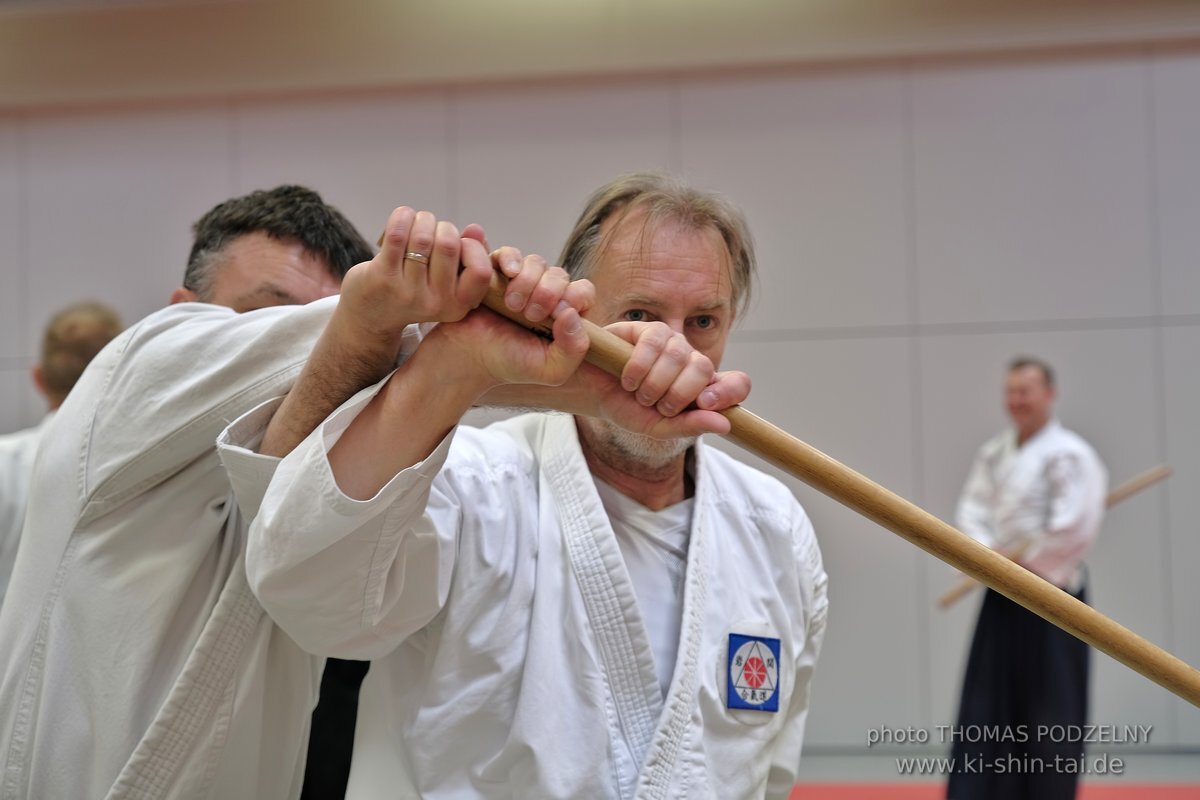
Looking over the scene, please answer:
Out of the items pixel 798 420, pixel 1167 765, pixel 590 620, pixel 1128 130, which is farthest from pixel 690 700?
pixel 1128 130

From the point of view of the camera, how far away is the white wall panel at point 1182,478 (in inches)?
241

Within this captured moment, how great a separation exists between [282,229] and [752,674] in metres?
1.03

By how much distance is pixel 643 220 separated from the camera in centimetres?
188

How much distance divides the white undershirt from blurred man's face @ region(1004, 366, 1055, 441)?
405 centimetres

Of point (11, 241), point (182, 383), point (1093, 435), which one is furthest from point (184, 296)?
point (11, 241)

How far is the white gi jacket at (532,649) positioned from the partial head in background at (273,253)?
388 millimetres

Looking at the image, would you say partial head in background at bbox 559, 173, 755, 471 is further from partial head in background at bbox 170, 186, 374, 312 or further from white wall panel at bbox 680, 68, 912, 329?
white wall panel at bbox 680, 68, 912, 329

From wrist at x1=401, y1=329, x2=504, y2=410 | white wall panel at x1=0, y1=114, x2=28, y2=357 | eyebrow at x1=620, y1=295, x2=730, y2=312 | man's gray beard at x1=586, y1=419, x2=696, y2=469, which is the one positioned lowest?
man's gray beard at x1=586, y1=419, x2=696, y2=469

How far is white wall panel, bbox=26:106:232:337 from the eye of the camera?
6746 millimetres

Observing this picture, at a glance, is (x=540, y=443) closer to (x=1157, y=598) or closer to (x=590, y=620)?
(x=590, y=620)

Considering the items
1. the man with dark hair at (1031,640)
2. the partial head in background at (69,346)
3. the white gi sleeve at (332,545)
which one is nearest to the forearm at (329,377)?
the white gi sleeve at (332,545)

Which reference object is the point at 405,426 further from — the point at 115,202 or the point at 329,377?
the point at 115,202

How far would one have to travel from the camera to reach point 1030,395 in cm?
545

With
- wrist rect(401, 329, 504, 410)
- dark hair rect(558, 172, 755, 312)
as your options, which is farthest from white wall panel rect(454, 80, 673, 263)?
wrist rect(401, 329, 504, 410)
